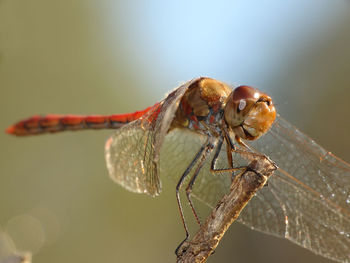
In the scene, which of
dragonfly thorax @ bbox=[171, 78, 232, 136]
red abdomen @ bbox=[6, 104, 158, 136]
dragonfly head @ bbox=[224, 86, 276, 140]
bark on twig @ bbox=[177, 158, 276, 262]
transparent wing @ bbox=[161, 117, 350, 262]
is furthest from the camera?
red abdomen @ bbox=[6, 104, 158, 136]

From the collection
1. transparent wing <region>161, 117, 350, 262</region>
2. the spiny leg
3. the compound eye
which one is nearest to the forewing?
transparent wing <region>161, 117, 350, 262</region>

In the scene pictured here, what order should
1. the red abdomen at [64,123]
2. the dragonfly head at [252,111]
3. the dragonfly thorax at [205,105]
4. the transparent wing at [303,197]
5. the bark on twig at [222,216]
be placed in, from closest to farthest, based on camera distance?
the bark on twig at [222,216] → the dragonfly head at [252,111] → the transparent wing at [303,197] → the dragonfly thorax at [205,105] → the red abdomen at [64,123]

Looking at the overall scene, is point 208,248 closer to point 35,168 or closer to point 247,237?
point 247,237

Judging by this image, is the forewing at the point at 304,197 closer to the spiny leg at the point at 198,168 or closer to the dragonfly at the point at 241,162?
the dragonfly at the point at 241,162

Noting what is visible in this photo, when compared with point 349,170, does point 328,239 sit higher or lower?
lower

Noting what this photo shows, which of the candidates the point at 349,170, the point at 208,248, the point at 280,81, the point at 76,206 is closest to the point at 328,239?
the point at 349,170

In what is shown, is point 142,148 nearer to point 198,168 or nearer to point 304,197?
point 198,168

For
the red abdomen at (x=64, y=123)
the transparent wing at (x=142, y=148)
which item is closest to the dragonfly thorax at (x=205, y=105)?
the transparent wing at (x=142, y=148)

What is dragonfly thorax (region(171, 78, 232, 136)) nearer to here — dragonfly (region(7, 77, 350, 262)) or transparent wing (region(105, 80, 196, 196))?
dragonfly (region(7, 77, 350, 262))
